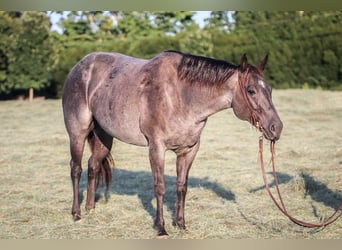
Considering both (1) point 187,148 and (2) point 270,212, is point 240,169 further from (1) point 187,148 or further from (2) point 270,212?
(1) point 187,148

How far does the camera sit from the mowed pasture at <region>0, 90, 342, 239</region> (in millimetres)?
4914

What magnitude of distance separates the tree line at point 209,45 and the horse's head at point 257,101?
1472 cm

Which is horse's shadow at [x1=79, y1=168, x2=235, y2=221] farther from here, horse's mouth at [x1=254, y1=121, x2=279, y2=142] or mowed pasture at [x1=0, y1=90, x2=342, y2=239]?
horse's mouth at [x1=254, y1=121, x2=279, y2=142]

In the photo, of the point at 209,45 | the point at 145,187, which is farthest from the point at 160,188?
the point at 209,45

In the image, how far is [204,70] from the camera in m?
4.54

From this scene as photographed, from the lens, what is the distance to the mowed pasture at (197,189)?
4.91 m

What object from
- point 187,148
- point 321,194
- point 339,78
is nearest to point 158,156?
point 187,148

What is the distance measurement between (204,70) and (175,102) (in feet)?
1.29

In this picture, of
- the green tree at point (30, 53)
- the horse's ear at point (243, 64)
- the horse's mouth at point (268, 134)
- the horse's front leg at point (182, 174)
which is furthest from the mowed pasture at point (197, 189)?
the green tree at point (30, 53)

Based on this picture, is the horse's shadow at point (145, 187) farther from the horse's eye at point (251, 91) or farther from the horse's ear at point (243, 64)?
the horse's ear at point (243, 64)

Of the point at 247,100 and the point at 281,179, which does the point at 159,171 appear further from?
the point at 281,179

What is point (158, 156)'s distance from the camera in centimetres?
455

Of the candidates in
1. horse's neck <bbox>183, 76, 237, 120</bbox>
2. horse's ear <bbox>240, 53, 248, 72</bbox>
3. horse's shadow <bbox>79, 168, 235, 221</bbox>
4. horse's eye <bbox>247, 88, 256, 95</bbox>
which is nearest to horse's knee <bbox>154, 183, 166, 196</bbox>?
horse's neck <bbox>183, 76, 237, 120</bbox>

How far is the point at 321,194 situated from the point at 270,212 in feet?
3.76
